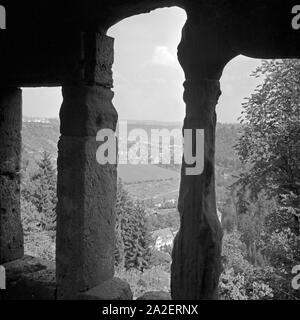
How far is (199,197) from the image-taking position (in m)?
2.91

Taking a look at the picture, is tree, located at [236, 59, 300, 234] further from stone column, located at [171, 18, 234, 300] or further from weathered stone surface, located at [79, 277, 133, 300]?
stone column, located at [171, 18, 234, 300]

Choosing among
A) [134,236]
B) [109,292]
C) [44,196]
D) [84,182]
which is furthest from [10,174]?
[134,236]

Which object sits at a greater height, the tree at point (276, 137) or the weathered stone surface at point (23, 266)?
the tree at point (276, 137)

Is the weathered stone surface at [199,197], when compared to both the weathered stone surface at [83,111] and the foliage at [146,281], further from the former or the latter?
the foliage at [146,281]

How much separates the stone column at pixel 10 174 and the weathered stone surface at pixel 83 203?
3.32 feet

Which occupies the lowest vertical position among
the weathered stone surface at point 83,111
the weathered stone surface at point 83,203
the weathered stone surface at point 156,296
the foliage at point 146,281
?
the foliage at point 146,281

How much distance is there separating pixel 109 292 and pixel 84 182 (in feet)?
3.12

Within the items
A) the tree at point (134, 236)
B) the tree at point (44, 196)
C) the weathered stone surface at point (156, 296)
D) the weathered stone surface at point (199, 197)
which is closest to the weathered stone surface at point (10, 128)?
the weathered stone surface at point (156, 296)

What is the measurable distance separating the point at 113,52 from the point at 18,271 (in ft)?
7.70

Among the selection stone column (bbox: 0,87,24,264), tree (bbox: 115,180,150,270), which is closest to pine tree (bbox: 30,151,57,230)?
tree (bbox: 115,180,150,270)

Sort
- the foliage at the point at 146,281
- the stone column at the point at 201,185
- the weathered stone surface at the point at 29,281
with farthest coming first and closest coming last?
the foliage at the point at 146,281 → the weathered stone surface at the point at 29,281 → the stone column at the point at 201,185

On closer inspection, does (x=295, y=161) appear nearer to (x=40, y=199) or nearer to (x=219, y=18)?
(x=219, y=18)

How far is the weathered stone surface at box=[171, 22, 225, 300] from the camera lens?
9.52ft

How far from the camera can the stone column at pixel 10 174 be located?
451 cm
